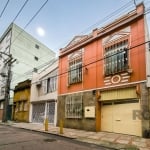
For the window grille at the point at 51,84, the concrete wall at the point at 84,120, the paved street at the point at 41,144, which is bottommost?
the paved street at the point at 41,144

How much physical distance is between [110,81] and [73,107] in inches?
170

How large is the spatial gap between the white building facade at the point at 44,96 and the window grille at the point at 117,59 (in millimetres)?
6724

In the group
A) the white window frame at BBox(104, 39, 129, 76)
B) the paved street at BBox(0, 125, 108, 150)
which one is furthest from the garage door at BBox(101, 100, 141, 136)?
the paved street at BBox(0, 125, 108, 150)

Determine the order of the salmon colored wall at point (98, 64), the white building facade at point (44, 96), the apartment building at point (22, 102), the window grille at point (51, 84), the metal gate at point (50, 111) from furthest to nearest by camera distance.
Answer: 1. the apartment building at point (22, 102)
2. the window grille at point (51, 84)
3. the white building facade at point (44, 96)
4. the metal gate at point (50, 111)
5. the salmon colored wall at point (98, 64)

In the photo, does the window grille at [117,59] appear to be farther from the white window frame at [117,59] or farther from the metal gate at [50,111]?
the metal gate at [50,111]

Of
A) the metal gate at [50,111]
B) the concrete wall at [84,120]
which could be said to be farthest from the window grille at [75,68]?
the metal gate at [50,111]

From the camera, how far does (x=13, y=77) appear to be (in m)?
29.5

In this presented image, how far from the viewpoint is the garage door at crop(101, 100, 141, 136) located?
36.9 ft

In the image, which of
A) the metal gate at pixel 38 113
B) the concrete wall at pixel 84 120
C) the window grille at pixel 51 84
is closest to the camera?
the concrete wall at pixel 84 120

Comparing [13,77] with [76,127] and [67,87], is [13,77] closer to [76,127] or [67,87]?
[67,87]

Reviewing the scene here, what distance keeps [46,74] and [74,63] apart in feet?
15.3

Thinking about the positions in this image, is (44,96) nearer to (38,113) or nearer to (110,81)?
(38,113)

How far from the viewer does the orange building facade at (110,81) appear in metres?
11.2

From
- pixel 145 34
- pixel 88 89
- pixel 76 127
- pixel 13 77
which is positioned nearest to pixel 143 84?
pixel 145 34
